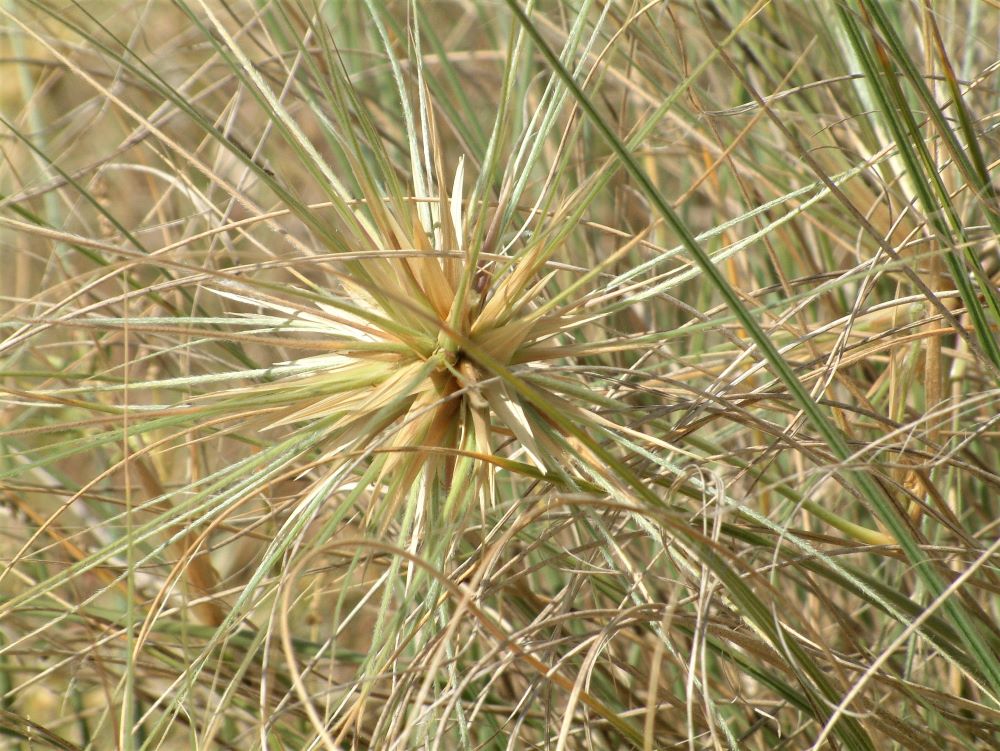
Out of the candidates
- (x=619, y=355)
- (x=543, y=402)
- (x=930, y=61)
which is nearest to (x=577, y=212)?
(x=543, y=402)

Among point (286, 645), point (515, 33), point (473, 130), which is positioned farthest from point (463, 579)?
point (473, 130)

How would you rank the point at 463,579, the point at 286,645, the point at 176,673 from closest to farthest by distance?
the point at 286,645 → the point at 463,579 → the point at 176,673

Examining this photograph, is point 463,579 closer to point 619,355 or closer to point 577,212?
point 577,212

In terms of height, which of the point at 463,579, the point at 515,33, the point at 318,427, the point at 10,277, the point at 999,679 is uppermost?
the point at 10,277

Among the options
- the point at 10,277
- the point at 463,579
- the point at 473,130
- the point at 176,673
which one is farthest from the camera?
the point at 10,277

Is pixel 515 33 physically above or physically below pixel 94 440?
above

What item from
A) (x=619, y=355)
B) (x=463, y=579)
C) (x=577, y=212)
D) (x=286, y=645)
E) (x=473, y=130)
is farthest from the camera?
(x=473, y=130)

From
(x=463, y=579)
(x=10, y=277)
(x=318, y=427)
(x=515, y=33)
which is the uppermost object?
(x=10, y=277)

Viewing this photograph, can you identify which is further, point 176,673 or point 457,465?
point 176,673

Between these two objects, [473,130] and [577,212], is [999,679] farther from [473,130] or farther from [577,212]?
[473,130]
